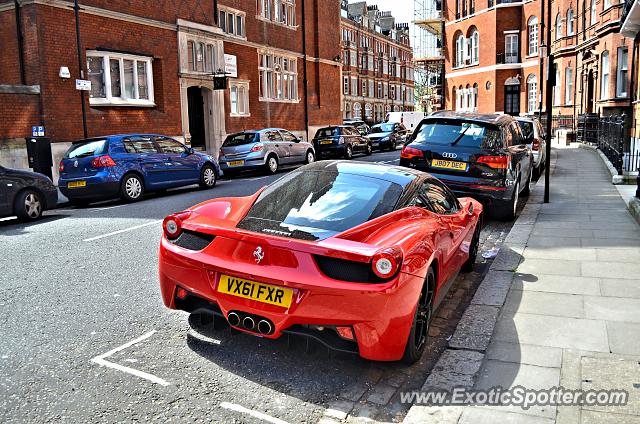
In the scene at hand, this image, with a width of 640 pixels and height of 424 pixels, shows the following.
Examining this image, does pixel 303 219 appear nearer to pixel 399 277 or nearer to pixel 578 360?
pixel 399 277

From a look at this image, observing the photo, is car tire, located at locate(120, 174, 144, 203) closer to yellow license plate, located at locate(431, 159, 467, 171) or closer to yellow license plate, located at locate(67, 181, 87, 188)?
yellow license plate, located at locate(67, 181, 87, 188)

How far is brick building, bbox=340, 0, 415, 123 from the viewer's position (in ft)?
238

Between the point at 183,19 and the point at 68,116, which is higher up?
the point at 183,19

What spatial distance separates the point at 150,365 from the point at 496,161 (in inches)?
261

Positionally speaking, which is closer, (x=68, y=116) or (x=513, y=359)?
(x=513, y=359)

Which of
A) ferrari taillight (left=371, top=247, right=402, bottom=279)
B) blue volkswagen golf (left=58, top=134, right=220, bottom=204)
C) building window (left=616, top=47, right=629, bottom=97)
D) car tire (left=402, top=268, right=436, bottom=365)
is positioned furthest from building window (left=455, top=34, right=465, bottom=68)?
ferrari taillight (left=371, top=247, right=402, bottom=279)

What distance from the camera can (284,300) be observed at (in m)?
3.61

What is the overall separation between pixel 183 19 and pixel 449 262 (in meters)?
20.7

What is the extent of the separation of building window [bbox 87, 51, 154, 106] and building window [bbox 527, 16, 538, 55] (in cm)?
3668

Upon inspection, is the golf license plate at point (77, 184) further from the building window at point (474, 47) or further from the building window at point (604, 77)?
the building window at point (474, 47)

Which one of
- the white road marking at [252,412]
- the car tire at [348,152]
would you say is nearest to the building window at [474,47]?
the car tire at [348,152]

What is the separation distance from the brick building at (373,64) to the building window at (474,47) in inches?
782

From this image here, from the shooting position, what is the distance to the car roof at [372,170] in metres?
4.82

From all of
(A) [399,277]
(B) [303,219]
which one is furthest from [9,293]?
(A) [399,277]
